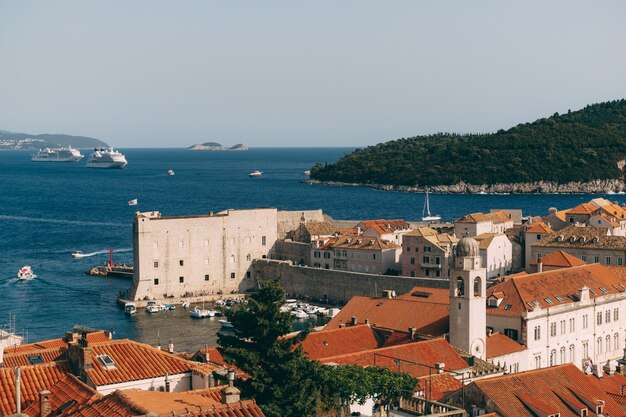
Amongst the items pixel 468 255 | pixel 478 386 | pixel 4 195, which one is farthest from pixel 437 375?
pixel 4 195

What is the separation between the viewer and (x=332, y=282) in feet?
199

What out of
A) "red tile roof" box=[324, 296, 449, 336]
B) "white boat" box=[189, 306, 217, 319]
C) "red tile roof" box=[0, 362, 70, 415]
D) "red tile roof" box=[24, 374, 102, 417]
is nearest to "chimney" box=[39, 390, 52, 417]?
"red tile roof" box=[24, 374, 102, 417]

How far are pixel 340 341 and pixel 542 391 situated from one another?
1042cm

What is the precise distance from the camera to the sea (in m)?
54.2

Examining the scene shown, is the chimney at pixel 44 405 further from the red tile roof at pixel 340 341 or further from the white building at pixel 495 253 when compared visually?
the white building at pixel 495 253

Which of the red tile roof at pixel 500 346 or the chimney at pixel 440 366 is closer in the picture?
the chimney at pixel 440 366

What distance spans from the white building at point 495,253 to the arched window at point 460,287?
2455 cm

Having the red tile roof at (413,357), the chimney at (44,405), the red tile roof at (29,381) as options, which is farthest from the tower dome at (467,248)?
the chimney at (44,405)

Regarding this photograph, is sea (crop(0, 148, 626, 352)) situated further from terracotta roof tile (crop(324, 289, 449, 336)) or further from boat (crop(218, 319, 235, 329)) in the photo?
terracotta roof tile (crop(324, 289, 449, 336))

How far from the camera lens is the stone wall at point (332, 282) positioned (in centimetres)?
5619

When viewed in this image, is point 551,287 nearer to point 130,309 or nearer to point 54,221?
point 130,309

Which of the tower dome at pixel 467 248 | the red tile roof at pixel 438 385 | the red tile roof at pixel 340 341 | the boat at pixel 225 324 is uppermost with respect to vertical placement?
the tower dome at pixel 467 248

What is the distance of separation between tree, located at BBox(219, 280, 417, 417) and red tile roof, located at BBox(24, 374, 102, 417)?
333cm

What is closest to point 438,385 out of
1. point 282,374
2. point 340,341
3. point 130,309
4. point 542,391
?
point 542,391
